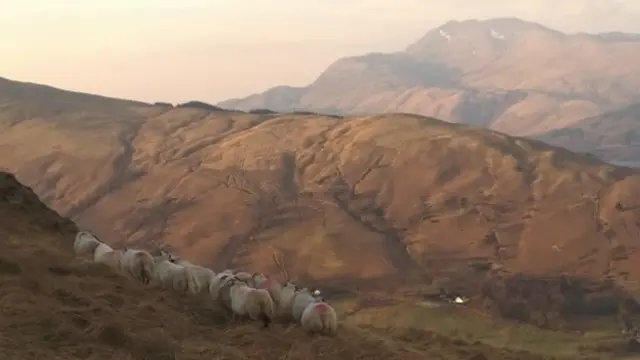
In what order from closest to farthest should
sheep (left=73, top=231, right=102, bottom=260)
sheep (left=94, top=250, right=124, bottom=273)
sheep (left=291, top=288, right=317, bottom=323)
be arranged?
sheep (left=291, top=288, right=317, bottom=323) < sheep (left=94, top=250, right=124, bottom=273) < sheep (left=73, top=231, right=102, bottom=260)

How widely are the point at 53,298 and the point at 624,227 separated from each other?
66.2m

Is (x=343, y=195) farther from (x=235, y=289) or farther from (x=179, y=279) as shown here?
(x=235, y=289)

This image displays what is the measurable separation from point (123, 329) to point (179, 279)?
5246 mm

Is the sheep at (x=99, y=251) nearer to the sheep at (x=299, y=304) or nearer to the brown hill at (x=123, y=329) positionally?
the brown hill at (x=123, y=329)

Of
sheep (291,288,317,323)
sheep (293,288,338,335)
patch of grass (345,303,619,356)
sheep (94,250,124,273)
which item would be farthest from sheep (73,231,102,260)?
patch of grass (345,303,619,356)

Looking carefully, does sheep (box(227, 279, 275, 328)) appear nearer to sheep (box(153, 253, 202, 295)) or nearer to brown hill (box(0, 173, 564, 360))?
brown hill (box(0, 173, 564, 360))

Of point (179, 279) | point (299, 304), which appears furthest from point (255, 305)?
point (179, 279)

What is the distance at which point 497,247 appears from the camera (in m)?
70.6

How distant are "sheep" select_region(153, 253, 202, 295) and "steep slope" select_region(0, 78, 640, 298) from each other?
4400cm

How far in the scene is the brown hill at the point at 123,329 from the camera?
12.6 metres

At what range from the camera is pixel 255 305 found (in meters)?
16.2

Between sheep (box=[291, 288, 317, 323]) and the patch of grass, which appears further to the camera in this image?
the patch of grass

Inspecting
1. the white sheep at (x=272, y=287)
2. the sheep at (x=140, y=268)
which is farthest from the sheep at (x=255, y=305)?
the sheep at (x=140, y=268)

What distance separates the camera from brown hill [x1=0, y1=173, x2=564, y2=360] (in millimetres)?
12586
